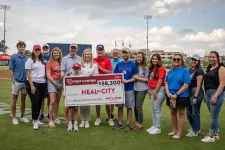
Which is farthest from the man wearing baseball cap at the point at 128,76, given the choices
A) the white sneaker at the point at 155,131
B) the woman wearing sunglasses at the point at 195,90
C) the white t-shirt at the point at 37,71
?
the white t-shirt at the point at 37,71

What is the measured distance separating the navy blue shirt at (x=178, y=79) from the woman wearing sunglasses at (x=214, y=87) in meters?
0.45

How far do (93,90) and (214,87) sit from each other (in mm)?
2965

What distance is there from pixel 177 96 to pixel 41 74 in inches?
135

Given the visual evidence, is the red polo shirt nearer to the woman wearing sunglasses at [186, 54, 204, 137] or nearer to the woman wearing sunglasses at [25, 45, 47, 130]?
the woman wearing sunglasses at [25, 45, 47, 130]

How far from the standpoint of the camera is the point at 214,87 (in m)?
5.53

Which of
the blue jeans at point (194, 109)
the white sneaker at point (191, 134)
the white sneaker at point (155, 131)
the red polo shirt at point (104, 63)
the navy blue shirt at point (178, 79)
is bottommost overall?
the white sneaker at point (191, 134)

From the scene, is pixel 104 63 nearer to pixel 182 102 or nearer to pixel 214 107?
pixel 182 102

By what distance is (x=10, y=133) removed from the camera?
6039mm

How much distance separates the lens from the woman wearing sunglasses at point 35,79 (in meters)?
6.55

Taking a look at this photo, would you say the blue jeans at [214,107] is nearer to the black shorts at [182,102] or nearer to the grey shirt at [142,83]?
the black shorts at [182,102]

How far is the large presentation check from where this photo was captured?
262 inches

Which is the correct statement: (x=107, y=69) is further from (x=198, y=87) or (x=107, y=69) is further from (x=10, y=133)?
(x=10, y=133)

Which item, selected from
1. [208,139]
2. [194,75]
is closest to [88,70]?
[194,75]

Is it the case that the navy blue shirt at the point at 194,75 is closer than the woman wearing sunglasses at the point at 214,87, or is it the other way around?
the woman wearing sunglasses at the point at 214,87
